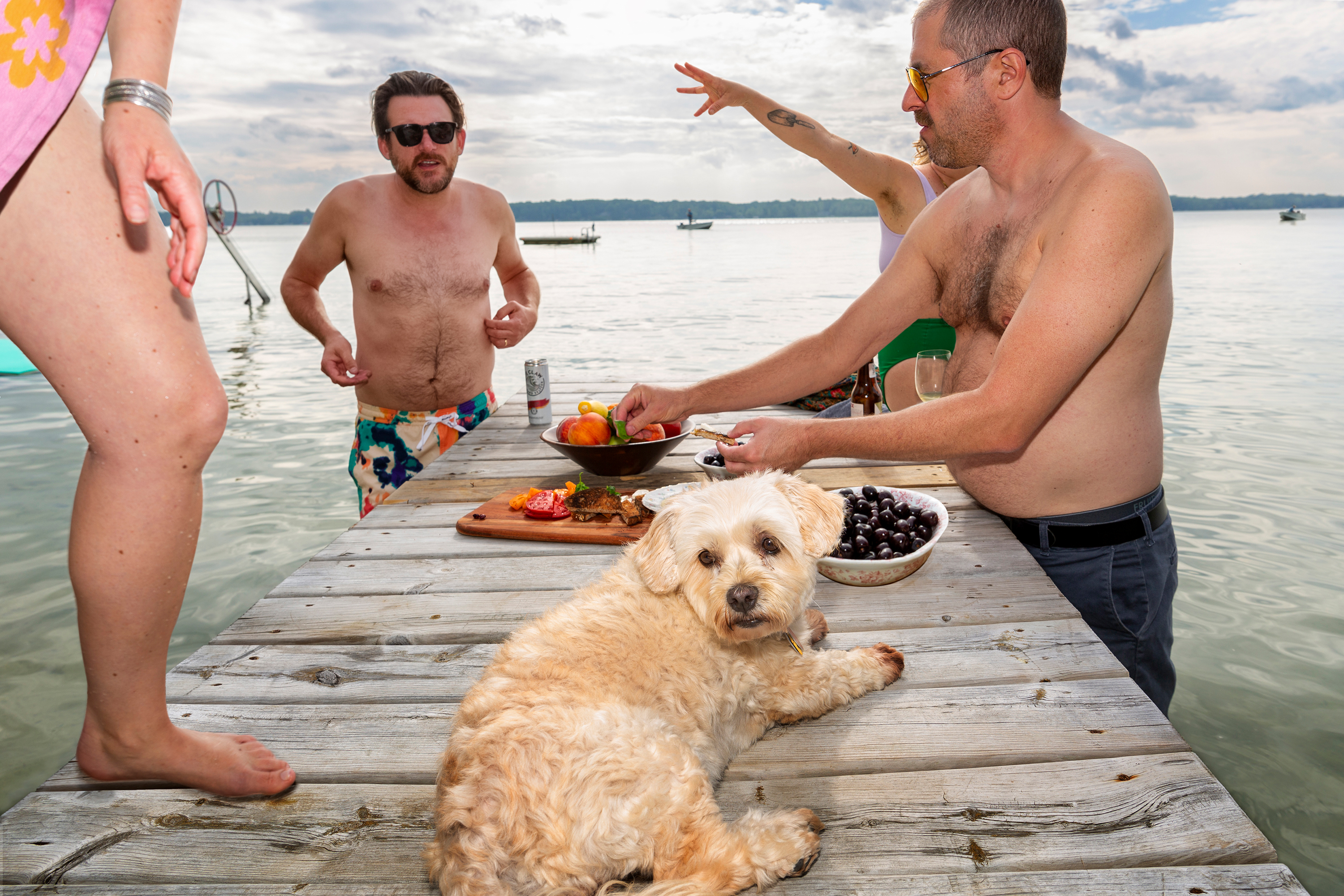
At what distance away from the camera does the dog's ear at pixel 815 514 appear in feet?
6.58

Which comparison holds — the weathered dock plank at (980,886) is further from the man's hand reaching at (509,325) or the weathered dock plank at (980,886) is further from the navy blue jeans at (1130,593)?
the man's hand reaching at (509,325)

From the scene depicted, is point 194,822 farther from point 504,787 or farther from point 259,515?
point 259,515

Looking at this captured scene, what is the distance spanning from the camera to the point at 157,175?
4.61ft

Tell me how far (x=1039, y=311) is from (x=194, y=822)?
2659 millimetres

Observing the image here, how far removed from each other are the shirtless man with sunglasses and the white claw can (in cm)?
56

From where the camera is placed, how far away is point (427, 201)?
17.5 feet

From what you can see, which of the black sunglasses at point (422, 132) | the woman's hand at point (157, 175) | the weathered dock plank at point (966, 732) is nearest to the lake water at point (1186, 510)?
the weathered dock plank at point (966, 732)

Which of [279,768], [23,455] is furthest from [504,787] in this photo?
[23,455]

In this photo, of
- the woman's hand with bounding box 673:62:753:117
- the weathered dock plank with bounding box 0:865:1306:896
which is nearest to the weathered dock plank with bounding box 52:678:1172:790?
the weathered dock plank with bounding box 0:865:1306:896

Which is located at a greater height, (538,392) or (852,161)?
(852,161)

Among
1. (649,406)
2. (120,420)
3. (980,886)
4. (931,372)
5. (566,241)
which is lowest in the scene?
(980,886)

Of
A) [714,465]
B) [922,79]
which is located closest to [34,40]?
[714,465]

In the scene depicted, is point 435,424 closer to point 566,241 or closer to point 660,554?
point 660,554

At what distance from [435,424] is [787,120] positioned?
3.42 metres
